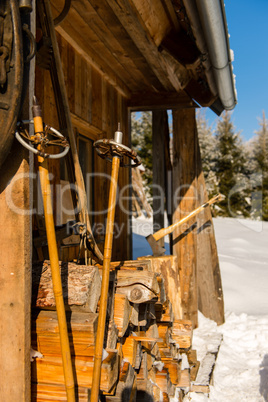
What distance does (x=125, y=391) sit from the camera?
65.6 inches

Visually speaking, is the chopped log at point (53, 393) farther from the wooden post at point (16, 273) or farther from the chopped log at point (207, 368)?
the chopped log at point (207, 368)

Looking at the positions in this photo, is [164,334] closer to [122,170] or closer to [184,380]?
[184,380]

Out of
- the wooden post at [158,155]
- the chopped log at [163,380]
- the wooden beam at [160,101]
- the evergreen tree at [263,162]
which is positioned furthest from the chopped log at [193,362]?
the evergreen tree at [263,162]

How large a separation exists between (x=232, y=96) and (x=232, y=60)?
765mm

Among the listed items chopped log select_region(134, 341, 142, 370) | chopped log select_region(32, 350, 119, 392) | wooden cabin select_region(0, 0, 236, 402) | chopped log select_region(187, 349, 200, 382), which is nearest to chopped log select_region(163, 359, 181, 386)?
wooden cabin select_region(0, 0, 236, 402)

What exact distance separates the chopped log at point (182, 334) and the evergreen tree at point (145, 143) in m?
14.8

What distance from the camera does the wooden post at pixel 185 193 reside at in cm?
439

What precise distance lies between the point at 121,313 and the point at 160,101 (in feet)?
10.4

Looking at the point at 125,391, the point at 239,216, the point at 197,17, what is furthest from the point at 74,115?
the point at 239,216

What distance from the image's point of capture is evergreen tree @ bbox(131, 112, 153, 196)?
1805cm

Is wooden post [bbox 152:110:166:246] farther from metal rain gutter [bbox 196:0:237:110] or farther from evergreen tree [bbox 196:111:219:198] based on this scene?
evergreen tree [bbox 196:111:219:198]

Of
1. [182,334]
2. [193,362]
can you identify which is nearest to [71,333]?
[182,334]

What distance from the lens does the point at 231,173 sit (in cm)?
1825

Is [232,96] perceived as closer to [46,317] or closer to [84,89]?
[84,89]
